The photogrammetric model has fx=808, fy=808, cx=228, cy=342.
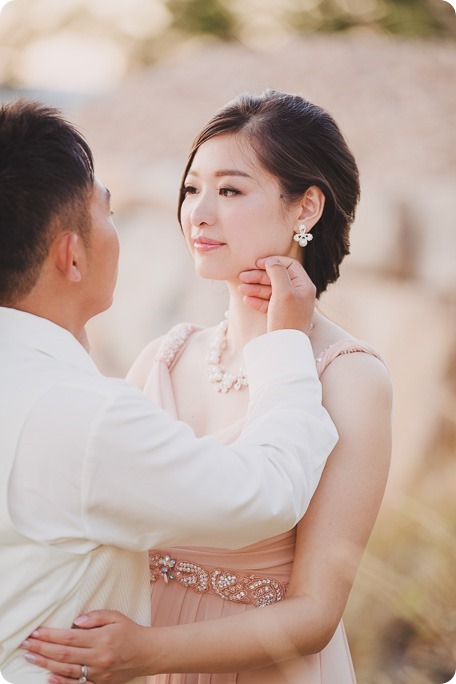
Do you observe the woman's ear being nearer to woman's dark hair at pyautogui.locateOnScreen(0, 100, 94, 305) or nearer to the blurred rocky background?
woman's dark hair at pyautogui.locateOnScreen(0, 100, 94, 305)

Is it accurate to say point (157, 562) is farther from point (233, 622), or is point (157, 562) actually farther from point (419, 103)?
point (419, 103)

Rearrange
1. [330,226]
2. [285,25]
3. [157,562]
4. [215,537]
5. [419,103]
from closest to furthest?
[215,537]
[157,562]
[330,226]
[419,103]
[285,25]

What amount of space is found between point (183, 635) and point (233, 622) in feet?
0.48

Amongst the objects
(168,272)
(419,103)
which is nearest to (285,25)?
(419,103)

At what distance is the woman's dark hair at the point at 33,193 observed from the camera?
167 cm

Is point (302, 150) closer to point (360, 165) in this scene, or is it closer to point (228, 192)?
point (228, 192)

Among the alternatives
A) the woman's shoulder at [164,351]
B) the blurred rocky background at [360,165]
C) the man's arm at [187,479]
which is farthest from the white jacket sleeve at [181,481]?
the blurred rocky background at [360,165]

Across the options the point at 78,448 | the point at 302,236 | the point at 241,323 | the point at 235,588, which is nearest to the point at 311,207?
the point at 302,236

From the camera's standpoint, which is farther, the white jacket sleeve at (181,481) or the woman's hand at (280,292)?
the woman's hand at (280,292)

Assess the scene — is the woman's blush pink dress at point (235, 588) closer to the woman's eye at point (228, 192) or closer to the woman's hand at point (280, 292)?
the woman's hand at point (280, 292)

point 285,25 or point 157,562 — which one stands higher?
point 285,25

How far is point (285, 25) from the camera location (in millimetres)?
8602

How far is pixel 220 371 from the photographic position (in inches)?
99.4

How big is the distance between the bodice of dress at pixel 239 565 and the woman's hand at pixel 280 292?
0.59ft
